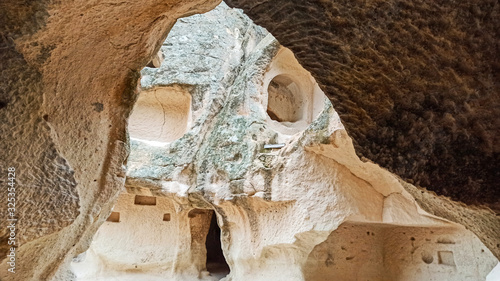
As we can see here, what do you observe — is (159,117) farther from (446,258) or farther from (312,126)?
(446,258)

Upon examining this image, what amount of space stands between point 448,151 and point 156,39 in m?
1.61

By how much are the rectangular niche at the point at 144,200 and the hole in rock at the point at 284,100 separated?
2.58 meters

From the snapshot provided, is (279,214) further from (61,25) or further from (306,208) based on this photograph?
(61,25)

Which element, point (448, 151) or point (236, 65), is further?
point (236, 65)

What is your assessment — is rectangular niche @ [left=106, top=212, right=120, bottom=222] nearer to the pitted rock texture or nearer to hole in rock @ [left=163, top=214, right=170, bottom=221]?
hole in rock @ [left=163, top=214, right=170, bottom=221]

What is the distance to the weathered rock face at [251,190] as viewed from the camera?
4.57m

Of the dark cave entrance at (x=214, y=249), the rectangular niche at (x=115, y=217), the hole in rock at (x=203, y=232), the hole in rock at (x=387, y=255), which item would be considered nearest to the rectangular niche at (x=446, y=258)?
the hole in rock at (x=387, y=255)

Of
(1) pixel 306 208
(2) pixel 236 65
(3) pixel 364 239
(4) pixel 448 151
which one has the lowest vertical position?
(3) pixel 364 239

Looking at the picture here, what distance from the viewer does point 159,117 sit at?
268 inches

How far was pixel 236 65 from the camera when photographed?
21.2 feet

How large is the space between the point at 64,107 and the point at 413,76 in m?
1.59

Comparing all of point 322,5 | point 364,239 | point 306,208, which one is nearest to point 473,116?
point 322,5

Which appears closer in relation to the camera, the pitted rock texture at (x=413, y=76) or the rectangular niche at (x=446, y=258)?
the pitted rock texture at (x=413, y=76)

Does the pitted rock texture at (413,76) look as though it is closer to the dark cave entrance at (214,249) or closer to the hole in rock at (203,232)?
the hole in rock at (203,232)
